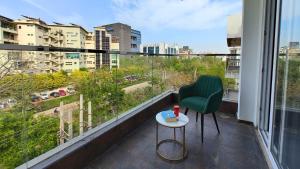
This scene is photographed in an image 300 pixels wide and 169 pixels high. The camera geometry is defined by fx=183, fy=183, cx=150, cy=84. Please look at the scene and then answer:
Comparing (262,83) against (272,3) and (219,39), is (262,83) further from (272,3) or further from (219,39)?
(219,39)

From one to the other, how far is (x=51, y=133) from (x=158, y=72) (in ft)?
7.86

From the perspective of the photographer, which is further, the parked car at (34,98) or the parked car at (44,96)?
the parked car at (44,96)

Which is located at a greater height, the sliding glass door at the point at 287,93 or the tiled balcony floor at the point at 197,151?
the sliding glass door at the point at 287,93

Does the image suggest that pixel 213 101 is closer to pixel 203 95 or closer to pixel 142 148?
pixel 203 95

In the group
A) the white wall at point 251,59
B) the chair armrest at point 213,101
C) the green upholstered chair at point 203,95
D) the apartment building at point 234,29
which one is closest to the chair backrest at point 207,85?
the green upholstered chair at point 203,95

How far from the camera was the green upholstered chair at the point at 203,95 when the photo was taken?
251cm

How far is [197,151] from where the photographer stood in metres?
2.17

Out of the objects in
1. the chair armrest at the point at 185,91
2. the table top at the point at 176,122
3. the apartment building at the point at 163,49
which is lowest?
the table top at the point at 176,122

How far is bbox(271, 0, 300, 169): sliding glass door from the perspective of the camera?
4.52ft

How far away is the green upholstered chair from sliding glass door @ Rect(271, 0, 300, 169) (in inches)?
29.5

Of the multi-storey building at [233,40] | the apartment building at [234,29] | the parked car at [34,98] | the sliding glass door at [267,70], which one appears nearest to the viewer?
the parked car at [34,98]

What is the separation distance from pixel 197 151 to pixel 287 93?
1.12 metres

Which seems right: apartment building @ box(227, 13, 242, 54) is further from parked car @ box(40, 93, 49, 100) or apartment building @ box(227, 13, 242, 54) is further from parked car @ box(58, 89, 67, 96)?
parked car @ box(40, 93, 49, 100)

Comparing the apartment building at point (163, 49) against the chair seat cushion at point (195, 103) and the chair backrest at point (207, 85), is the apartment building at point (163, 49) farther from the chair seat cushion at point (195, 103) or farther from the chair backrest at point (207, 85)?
the chair seat cushion at point (195, 103)
